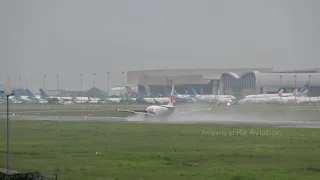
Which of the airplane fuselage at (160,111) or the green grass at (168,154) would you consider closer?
the green grass at (168,154)

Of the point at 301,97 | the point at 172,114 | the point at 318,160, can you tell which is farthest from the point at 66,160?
the point at 301,97

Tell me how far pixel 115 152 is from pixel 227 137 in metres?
17.8

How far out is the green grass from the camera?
131ft

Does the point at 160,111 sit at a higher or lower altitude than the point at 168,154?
higher

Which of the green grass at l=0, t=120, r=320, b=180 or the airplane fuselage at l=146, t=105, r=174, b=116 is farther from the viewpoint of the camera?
the airplane fuselage at l=146, t=105, r=174, b=116

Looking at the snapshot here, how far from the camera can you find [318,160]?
152 ft

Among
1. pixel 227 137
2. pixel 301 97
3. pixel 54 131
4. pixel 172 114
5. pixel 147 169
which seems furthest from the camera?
pixel 301 97

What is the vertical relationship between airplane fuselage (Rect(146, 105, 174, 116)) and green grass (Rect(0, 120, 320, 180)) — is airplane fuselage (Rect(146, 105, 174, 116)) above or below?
above

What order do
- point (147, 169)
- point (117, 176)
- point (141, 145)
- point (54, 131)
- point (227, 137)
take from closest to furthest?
point (117, 176) < point (147, 169) < point (141, 145) < point (227, 137) < point (54, 131)

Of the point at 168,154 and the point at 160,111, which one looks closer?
the point at 168,154

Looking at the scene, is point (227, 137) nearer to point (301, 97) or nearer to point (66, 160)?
point (66, 160)

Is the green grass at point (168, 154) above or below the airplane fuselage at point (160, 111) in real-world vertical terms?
below

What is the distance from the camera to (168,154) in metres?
50.6

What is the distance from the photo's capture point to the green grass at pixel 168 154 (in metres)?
40.0
